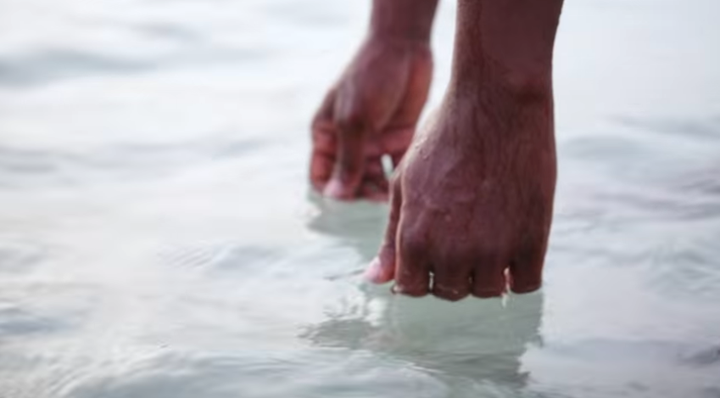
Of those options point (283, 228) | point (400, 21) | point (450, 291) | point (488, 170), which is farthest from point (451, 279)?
point (400, 21)

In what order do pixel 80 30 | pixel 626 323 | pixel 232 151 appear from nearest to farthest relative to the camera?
1. pixel 626 323
2. pixel 232 151
3. pixel 80 30

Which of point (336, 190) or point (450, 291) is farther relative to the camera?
point (336, 190)

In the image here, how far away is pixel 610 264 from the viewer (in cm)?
243

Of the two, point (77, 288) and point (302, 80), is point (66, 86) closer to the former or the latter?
point (302, 80)

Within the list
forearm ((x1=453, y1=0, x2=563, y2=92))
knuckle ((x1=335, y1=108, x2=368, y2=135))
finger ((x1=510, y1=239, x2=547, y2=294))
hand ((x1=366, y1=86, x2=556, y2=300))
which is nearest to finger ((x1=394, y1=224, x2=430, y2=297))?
hand ((x1=366, y1=86, x2=556, y2=300))

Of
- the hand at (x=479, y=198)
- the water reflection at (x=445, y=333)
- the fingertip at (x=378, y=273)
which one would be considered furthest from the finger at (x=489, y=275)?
the fingertip at (x=378, y=273)

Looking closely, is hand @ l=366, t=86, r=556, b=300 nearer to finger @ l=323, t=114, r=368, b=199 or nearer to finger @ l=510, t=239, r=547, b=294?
finger @ l=510, t=239, r=547, b=294

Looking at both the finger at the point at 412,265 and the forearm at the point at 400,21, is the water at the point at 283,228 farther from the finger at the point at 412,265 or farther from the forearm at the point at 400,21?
the forearm at the point at 400,21

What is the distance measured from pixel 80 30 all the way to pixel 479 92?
2157 mm

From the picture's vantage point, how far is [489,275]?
197 cm

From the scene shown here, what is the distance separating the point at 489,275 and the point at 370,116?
75 cm

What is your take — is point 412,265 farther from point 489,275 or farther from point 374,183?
point 374,183

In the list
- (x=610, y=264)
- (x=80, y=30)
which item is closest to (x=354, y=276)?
(x=610, y=264)

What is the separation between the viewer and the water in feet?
6.54
